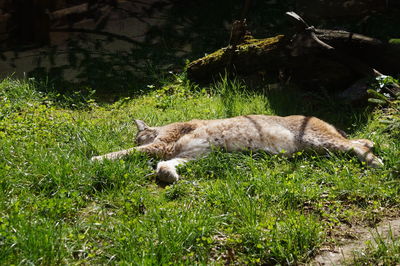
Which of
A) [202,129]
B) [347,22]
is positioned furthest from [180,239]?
[347,22]

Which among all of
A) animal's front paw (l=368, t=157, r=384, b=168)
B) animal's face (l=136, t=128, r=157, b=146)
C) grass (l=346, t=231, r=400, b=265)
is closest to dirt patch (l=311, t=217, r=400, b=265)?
grass (l=346, t=231, r=400, b=265)

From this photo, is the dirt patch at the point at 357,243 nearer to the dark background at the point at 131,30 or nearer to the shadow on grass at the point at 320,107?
the shadow on grass at the point at 320,107

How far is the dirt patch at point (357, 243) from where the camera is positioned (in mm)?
4285

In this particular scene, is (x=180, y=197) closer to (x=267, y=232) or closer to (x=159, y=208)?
(x=159, y=208)

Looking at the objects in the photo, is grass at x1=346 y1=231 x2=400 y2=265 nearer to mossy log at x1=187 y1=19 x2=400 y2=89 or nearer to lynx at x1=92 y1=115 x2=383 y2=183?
lynx at x1=92 y1=115 x2=383 y2=183

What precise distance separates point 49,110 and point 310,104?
11.9 feet

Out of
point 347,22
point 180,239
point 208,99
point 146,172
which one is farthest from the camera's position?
point 347,22

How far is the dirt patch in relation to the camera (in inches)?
169

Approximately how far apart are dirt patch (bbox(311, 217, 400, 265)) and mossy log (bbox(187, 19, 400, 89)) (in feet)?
10.6

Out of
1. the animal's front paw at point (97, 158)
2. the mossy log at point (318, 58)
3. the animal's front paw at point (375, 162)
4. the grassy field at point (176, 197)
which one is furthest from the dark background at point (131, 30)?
the animal's front paw at point (375, 162)

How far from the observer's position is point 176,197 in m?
5.36

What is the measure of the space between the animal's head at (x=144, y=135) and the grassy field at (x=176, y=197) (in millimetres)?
201

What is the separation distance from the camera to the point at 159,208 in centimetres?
487

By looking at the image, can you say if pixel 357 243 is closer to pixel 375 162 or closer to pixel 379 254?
pixel 379 254
